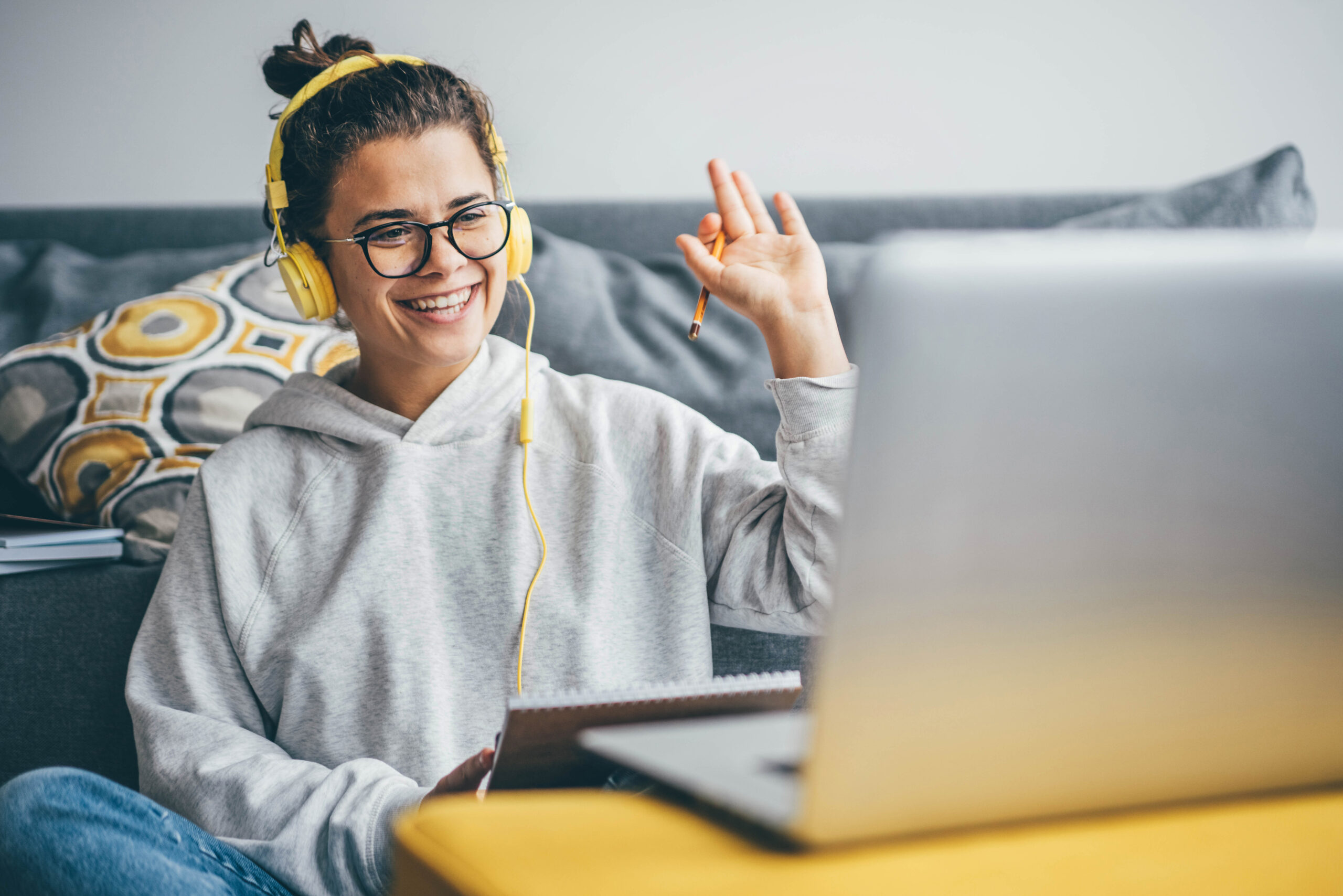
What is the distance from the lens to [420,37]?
1.93 metres

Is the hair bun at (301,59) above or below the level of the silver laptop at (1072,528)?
above

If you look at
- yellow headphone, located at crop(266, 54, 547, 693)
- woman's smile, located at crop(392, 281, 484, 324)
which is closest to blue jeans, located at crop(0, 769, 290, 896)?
yellow headphone, located at crop(266, 54, 547, 693)

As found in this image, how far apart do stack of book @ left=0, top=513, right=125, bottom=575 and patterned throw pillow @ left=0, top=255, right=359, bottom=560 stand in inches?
1.1

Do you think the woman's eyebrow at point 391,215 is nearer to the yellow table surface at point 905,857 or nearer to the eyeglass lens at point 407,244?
the eyeglass lens at point 407,244

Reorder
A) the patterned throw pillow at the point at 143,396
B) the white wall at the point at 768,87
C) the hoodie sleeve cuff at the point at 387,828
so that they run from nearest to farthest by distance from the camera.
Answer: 1. the hoodie sleeve cuff at the point at 387,828
2. the patterned throw pillow at the point at 143,396
3. the white wall at the point at 768,87

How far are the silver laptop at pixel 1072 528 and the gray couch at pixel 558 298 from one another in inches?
29.4

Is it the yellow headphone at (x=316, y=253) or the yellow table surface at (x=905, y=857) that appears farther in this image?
the yellow headphone at (x=316, y=253)

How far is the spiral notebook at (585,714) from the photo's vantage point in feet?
1.69

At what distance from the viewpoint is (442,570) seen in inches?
44.0

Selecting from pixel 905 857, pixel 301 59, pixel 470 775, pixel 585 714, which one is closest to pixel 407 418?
pixel 301 59

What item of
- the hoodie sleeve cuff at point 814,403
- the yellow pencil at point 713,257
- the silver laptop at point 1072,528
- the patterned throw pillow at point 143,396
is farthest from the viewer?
the patterned throw pillow at point 143,396

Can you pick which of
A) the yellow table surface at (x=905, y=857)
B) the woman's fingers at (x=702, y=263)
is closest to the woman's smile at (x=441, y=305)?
the woman's fingers at (x=702, y=263)

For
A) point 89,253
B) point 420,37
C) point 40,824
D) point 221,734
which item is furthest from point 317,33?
point 40,824

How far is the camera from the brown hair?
1117mm
